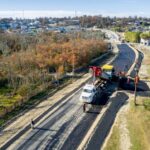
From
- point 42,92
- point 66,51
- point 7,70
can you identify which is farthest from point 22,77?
point 66,51

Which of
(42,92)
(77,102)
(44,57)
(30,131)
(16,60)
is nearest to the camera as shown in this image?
(30,131)

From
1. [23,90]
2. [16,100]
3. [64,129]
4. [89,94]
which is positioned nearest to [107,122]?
[64,129]

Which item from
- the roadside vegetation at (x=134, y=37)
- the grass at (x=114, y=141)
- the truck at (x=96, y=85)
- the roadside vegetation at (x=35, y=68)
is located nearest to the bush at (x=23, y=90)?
the roadside vegetation at (x=35, y=68)

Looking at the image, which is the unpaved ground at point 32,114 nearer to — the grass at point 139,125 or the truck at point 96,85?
the truck at point 96,85

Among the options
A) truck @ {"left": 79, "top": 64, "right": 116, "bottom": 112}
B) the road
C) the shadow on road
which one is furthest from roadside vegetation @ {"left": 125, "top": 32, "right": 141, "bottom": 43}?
the road

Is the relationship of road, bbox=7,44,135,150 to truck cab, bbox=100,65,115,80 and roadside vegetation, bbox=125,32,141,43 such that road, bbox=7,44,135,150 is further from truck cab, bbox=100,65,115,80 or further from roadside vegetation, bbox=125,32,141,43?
roadside vegetation, bbox=125,32,141,43

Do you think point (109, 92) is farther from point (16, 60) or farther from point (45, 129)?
point (16, 60)
